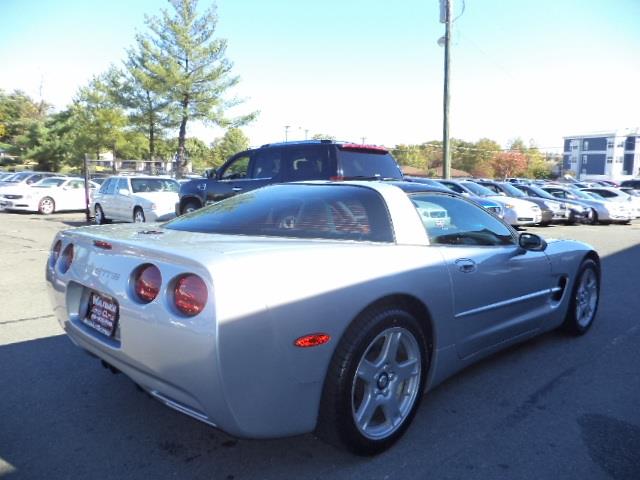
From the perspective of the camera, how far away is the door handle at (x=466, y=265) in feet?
10.1

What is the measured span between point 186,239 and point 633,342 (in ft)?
13.1

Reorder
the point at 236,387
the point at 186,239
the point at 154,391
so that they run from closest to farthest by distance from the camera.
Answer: the point at 236,387 < the point at 154,391 < the point at 186,239

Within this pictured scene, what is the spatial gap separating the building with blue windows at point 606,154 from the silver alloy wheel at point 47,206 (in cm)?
7727

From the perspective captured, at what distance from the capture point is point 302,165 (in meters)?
9.14

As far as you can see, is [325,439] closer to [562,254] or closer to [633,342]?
[562,254]

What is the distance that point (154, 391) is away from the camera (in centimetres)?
234

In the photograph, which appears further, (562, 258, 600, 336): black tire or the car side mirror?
(562, 258, 600, 336): black tire

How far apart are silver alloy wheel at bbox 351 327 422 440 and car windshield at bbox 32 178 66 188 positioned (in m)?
19.1

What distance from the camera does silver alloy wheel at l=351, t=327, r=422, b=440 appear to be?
2.56m

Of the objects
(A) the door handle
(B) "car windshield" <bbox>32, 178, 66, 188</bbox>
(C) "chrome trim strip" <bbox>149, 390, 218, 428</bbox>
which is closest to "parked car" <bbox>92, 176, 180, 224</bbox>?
(B) "car windshield" <bbox>32, 178, 66, 188</bbox>

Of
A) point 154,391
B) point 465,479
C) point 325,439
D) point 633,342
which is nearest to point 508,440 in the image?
point 465,479

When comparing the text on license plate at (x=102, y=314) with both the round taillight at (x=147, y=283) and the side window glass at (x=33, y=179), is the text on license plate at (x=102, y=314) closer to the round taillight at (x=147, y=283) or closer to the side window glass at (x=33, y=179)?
the round taillight at (x=147, y=283)

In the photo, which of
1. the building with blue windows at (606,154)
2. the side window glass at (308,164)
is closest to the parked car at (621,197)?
the side window glass at (308,164)

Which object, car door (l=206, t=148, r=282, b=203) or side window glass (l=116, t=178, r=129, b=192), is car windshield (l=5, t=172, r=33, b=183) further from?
car door (l=206, t=148, r=282, b=203)
